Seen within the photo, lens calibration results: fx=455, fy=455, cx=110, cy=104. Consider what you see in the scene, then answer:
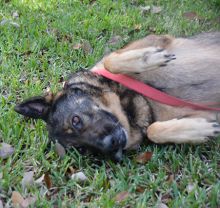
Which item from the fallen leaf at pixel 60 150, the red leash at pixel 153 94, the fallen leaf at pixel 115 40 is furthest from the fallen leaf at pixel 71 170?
the fallen leaf at pixel 115 40

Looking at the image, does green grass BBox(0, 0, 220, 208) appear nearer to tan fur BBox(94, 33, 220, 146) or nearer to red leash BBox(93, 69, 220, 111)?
tan fur BBox(94, 33, 220, 146)

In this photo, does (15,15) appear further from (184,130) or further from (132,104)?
(184,130)

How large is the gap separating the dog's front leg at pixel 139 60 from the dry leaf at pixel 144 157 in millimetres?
717

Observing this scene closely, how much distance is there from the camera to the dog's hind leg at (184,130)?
3.64m

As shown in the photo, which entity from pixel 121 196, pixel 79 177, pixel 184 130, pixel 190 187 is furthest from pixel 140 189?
pixel 184 130

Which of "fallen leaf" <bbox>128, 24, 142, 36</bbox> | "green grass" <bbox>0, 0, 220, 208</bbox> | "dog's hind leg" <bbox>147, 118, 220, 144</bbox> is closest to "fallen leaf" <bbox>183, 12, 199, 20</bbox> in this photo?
"green grass" <bbox>0, 0, 220, 208</bbox>

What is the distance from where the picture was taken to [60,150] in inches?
154

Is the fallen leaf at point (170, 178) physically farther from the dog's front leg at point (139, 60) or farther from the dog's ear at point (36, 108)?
the dog's ear at point (36, 108)

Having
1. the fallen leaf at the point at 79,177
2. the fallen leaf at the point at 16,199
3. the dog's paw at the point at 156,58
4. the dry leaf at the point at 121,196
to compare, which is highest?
the dog's paw at the point at 156,58

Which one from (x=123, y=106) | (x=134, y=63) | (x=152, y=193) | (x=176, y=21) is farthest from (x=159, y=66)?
(x=176, y=21)

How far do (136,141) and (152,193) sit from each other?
0.69 meters

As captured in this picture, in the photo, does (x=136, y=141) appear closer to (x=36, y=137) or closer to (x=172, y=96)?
(x=172, y=96)

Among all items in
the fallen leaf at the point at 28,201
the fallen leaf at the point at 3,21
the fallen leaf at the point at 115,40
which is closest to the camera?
the fallen leaf at the point at 28,201

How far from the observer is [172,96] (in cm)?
394
